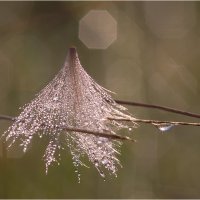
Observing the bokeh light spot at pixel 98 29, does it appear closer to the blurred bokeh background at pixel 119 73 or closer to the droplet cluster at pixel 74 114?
the blurred bokeh background at pixel 119 73

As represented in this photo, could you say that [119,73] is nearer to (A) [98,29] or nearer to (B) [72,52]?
(A) [98,29]

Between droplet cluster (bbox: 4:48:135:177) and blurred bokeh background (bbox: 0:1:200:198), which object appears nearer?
droplet cluster (bbox: 4:48:135:177)

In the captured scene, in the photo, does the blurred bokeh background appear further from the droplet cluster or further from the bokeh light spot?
the droplet cluster

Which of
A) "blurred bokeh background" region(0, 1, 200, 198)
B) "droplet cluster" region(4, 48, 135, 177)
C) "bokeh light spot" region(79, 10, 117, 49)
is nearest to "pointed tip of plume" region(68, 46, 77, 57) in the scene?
"droplet cluster" region(4, 48, 135, 177)

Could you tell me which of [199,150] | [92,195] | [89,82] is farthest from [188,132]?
[89,82]

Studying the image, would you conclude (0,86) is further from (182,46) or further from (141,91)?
(182,46)

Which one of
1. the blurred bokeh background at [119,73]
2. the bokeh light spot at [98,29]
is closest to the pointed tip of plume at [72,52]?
the blurred bokeh background at [119,73]

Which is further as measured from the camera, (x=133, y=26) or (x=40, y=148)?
(x=133, y=26)
